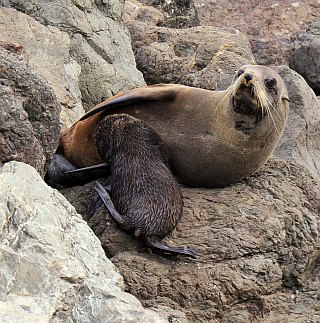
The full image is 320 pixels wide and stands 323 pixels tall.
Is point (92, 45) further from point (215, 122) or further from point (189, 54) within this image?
point (215, 122)

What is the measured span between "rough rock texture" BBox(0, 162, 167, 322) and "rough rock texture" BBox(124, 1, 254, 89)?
4445 millimetres

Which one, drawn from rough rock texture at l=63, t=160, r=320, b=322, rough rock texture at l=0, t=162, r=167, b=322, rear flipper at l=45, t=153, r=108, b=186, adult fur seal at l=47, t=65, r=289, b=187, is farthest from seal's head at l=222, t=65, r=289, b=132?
rough rock texture at l=0, t=162, r=167, b=322

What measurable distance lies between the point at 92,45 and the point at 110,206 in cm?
320

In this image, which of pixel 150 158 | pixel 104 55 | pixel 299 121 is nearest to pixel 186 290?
pixel 150 158

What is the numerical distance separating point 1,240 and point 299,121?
4.22 meters

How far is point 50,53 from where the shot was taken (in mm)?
8719

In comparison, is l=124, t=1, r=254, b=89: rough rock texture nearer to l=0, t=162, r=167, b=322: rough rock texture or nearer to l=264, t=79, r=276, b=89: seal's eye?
l=264, t=79, r=276, b=89: seal's eye

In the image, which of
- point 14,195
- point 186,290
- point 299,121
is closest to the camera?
point 14,195

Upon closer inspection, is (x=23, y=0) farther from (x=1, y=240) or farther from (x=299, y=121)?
(x=1, y=240)

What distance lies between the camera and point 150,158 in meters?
6.88

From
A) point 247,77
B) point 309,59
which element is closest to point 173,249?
point 247,77

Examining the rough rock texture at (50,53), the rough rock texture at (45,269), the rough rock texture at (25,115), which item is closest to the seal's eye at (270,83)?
the rough rock texture at (25,115)

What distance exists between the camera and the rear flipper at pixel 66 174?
7449 millimetres

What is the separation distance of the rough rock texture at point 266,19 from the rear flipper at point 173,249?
20.5 feet
